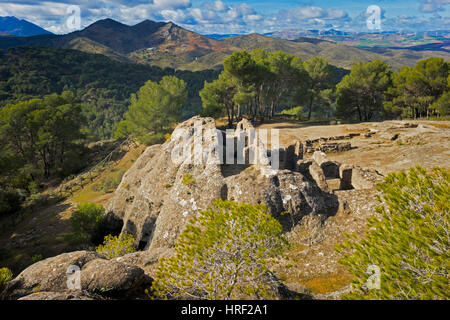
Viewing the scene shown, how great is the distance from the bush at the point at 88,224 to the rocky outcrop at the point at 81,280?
9.51m

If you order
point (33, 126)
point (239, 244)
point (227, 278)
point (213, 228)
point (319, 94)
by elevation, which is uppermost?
point (319, 94)

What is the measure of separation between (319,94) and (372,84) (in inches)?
338

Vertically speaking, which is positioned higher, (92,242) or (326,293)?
(326,293)

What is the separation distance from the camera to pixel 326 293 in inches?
328

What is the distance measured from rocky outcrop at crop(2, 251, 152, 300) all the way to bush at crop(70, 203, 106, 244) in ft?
31.2

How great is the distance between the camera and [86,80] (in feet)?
458

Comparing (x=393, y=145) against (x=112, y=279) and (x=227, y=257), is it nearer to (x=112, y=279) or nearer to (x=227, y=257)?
(x=227, y=257)

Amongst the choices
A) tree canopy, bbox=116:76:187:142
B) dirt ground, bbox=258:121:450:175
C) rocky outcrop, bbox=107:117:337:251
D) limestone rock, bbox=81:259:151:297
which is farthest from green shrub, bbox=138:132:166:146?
limestone rock, bbox=81:259:151:297

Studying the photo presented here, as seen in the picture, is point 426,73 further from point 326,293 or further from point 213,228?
point 213,228

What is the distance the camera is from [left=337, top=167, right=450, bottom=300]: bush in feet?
15.8

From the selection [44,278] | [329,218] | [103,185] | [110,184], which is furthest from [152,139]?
[329,218]
